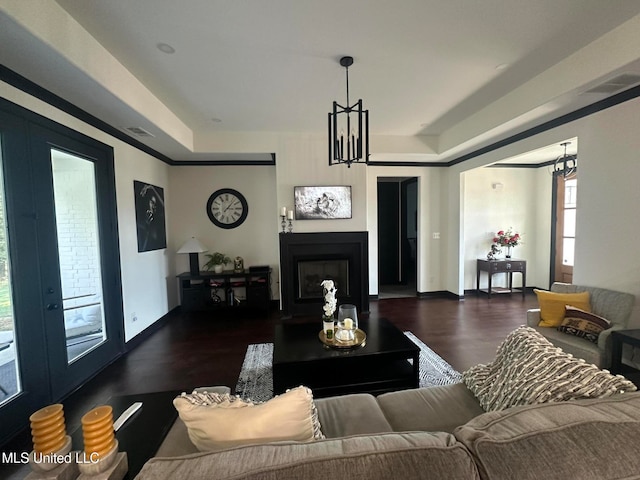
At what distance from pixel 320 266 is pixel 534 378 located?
3.42 m

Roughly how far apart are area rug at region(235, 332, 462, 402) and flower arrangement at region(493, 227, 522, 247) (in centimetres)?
312

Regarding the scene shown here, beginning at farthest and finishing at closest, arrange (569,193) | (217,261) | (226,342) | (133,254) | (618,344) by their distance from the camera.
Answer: (569,193) < (217,261) < (133,254) < (226,342) < (618,344)

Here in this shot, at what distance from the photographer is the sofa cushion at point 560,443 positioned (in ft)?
2.29

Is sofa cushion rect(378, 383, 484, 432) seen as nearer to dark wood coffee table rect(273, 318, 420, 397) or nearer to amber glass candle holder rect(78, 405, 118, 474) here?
dark wood coffee table rect(273, 318, 420, 397)

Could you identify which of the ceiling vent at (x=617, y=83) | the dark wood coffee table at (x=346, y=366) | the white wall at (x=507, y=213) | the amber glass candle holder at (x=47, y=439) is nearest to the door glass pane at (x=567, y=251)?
the white wall at (x=507, y=213)

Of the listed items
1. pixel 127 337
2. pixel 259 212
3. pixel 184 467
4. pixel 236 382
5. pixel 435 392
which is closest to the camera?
pixel 184 467

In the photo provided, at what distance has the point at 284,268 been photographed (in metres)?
4.32

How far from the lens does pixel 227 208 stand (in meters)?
4.90

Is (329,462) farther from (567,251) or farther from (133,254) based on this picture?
(567,251)

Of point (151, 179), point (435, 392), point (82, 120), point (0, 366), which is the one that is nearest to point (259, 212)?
point (151, 179)

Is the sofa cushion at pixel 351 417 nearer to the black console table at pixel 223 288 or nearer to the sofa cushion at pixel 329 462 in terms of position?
the sofa cushion at pixel 329 462

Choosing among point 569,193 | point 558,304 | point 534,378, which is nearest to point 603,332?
point 558,304

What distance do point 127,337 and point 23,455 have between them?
5.62 ft

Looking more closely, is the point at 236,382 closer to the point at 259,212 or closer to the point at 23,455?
the point at 23,455
